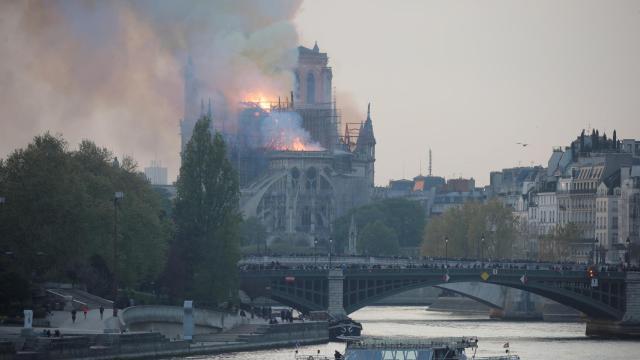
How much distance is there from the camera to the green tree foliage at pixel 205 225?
14462cm

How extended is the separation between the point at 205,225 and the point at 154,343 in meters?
27.4

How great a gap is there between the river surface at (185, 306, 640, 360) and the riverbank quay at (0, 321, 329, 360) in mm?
1597

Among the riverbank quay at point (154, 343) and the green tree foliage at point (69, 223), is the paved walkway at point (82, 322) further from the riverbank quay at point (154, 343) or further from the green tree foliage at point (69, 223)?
the green tree foliage at point (69, 223)

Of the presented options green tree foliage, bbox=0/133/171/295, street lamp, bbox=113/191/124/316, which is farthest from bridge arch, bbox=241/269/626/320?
street lamp, bbox=113/191/124/316

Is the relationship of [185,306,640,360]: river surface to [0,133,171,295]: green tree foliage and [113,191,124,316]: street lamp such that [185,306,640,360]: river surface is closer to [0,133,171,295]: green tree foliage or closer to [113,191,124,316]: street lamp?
[113,191,124,316]: street lamp

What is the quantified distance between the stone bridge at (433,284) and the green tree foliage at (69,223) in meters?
8.88

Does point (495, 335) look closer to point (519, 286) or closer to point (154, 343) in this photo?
point (519, 286)

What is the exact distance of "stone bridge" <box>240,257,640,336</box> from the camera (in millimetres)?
154375

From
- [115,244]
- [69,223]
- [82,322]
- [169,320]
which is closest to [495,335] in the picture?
[169,320]

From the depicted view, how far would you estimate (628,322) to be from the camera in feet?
533

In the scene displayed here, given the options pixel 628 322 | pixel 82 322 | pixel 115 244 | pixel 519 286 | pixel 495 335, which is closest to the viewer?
pixel 82 322

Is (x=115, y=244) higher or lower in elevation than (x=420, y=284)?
higher

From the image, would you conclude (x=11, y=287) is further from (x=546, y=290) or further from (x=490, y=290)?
(x=490, y=290)

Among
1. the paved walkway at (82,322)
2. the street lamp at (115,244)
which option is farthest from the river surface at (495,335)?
the street lamp at (115,244)
